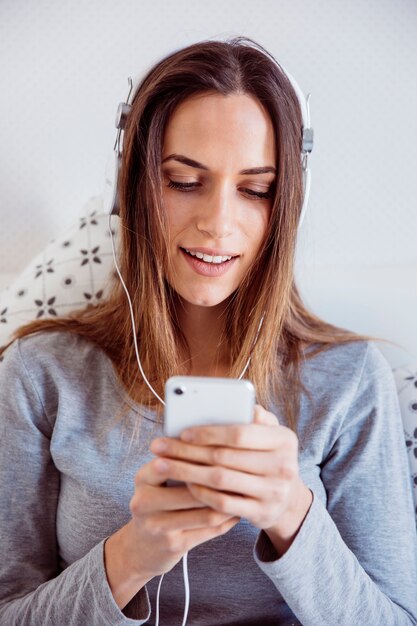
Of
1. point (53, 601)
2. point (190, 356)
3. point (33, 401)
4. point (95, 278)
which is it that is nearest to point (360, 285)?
point (190, 356)

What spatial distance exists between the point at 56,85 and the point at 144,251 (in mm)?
554

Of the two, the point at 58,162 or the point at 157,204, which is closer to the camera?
the point at 157,204

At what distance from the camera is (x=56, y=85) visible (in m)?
1.27

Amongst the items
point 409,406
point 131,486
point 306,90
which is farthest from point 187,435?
point 306,90

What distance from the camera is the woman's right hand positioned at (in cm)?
62

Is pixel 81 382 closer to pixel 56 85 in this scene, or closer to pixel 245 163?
pixel 245 163

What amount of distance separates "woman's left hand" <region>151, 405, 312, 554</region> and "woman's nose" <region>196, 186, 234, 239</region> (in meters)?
0.28

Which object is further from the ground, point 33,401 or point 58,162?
point 58,162

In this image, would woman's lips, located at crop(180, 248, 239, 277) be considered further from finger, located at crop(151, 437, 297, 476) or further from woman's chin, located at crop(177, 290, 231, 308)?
finger, located at crop(151, 437, 297, 476)

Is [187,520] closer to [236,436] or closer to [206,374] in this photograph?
[236,436]

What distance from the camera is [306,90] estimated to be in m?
1.24

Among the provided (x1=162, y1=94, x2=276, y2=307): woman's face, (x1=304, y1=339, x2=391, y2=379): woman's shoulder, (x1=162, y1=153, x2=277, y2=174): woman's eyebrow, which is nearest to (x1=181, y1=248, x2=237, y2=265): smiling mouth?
(x1=162, y1=94, x2=276, y2=307): woman's face

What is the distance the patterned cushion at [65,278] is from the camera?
3.77 ft

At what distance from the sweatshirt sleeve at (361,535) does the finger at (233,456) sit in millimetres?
138
